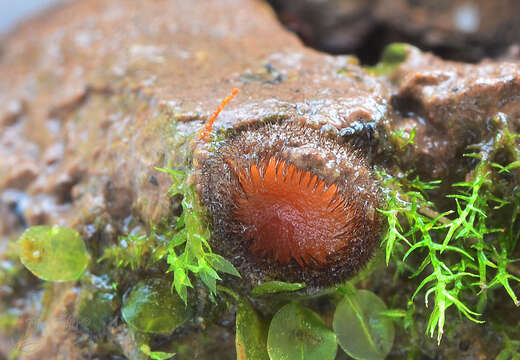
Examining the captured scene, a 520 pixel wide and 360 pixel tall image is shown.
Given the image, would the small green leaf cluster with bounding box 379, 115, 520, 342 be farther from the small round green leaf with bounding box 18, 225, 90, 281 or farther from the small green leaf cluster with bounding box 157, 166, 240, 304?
the small round green leaf with bounding box 18, 225, 90, 281

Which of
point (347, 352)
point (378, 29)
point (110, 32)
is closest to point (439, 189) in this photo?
point (347, 352)

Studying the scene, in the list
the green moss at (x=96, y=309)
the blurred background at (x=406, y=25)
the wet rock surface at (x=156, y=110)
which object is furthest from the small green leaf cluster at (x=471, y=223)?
the blurred background at (x=406, y=25)

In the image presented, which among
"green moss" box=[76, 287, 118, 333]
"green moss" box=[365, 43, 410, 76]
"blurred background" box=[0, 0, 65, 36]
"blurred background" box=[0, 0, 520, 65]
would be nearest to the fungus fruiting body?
"green moss" box=[76, 287, 118, 333]

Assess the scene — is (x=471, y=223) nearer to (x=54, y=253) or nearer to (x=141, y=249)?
(x=141, y=249)

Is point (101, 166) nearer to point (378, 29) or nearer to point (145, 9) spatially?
point (145, 9)

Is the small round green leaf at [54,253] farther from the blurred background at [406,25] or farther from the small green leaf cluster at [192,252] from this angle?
the blurred background at [406,25]

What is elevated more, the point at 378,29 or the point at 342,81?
the point at 342,81

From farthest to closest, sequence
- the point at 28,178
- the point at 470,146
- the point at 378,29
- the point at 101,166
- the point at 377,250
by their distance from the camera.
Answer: the point at 378,29 → the point at 28,178 → the point at 101,166 → the point at 470,146 → the point at 377,250
